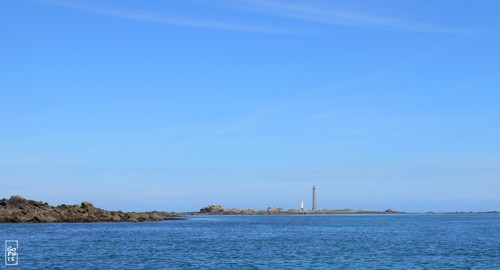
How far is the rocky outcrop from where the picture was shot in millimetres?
127750

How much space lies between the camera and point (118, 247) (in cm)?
6481

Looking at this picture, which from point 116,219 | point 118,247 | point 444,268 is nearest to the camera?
point 444,268

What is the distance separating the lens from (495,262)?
4997cm

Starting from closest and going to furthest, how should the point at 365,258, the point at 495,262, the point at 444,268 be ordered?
1. the point at 444,268
2. the point at 495,262
3. the point at 365,258

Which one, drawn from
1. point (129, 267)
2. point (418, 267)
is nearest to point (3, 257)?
point (129, 267)

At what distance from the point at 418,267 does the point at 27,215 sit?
101m

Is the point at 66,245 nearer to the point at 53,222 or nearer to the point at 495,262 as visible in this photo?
the point at 495,262

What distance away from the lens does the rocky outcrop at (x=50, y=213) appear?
12775 cm

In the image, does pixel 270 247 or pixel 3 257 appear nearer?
pixel 3 257

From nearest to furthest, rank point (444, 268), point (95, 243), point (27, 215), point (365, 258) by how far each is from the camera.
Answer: point (444, 268) < point (365, 258) < point (95, 243) < point (27, 215)

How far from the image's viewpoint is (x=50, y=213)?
445 feet

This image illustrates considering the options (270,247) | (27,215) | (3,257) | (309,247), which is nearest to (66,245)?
(3,257)

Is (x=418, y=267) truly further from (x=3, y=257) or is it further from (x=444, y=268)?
(x=3, y=257)

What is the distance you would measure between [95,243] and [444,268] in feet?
131
